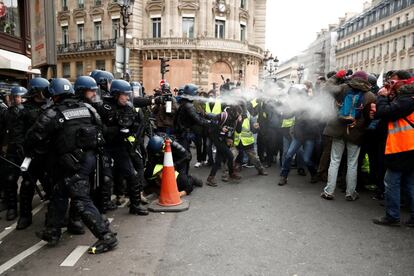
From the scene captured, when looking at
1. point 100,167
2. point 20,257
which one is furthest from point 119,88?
point 20,257

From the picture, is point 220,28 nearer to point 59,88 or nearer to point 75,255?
point 59,88

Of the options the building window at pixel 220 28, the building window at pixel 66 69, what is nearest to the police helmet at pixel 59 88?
the building window at pixel 220 28

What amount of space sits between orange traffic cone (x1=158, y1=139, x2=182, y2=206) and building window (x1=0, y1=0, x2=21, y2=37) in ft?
34.7

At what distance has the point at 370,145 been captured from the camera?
247 inches

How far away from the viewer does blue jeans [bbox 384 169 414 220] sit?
461 cm

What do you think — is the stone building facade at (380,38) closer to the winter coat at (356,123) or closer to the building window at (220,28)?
the building window at (220,28)

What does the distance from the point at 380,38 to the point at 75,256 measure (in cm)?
6543

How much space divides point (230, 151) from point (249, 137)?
662mm

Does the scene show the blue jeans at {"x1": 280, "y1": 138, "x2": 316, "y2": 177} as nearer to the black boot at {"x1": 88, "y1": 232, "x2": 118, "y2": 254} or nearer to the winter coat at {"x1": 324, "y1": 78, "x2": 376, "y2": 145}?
the winter coat at {"x1": 324, "y1": 78, "x2": 376, "y2": 145}

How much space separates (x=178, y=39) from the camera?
3416 cm

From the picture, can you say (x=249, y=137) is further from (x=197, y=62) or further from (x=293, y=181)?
(x=197, y=62)

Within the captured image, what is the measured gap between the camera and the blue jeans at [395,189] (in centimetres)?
461

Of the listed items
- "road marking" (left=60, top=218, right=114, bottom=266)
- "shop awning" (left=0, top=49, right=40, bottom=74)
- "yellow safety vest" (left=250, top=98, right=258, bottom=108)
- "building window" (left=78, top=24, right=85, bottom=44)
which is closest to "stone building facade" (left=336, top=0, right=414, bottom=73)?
"building window" (left=78, top=24, right=85, bottom=44)

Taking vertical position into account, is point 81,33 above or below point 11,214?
above
